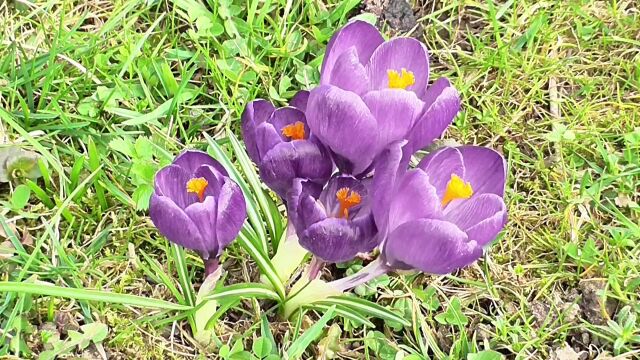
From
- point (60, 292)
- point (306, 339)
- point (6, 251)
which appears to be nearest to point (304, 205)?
point (306, 339)

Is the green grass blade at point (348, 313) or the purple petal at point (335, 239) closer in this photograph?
the purple petal at point (335, 239)

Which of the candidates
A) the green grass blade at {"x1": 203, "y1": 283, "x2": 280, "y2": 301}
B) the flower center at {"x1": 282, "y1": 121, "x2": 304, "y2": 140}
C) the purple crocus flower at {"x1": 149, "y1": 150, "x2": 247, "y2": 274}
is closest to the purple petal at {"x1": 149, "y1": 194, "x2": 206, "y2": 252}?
the purple crocus flower at {"x1": 149, "y1": 150, "x2": 247, "y2": 274}

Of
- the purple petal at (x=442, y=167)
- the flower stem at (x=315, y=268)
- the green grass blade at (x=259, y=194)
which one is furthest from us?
the green grass blade at (x=259, y=194)

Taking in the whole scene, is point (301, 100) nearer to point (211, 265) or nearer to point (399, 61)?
point (399, 61)

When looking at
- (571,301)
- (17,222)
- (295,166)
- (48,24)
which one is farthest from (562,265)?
(48,24)

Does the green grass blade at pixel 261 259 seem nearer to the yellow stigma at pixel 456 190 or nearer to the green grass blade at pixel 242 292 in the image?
the green grass blade at pixel 242 292

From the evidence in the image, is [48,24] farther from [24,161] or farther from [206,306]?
[206,306]

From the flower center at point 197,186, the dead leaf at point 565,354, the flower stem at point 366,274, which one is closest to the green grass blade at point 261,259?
the flower stem at point 366,274
